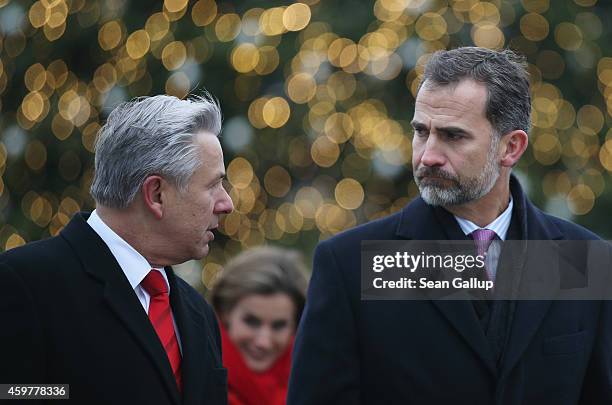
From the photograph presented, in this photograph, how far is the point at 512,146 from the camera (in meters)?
3.93

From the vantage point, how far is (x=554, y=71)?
7.65 meters

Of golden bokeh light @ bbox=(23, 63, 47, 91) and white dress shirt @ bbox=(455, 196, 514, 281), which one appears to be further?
golden bokeh light @ bbox=(23, 63, 47, 91)

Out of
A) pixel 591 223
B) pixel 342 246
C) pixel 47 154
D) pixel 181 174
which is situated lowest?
pixel 591 223

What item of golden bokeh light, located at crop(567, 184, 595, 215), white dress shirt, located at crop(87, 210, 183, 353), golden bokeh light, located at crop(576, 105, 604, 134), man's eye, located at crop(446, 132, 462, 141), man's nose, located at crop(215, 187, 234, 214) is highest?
man's eye, located at crop(446, 132, 462, 141)

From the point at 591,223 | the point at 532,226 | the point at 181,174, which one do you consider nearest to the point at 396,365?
the point at 532,226

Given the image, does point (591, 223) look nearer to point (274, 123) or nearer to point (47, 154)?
point (274, 123)

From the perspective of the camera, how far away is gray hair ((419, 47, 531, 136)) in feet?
12.7

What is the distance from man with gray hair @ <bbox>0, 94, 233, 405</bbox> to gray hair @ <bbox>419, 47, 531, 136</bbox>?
77 centimetres

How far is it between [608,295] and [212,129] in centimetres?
134

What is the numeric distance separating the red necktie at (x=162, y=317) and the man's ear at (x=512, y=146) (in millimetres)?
1158

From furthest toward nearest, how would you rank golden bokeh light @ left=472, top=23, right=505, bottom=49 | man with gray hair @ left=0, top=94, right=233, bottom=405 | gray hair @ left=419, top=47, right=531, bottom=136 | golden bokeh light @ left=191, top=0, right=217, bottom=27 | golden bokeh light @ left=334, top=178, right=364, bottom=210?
1. golden bokeh light @ left=191, top=0, right=217, bottom=27
2. golden bokeh light @ left=334, top=178, right=364, bottom=210
3. golden bokeh light @ left=472, top=23, right=505, bottom=49
4. gray hair @ left=419, top=47, right=531, bottom=136
5. man with gray hair @ left=0, top=94, right=233, bottom=405

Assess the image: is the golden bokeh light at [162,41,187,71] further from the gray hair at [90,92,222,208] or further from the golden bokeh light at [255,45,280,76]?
the gray hair at [90,92,222,208]

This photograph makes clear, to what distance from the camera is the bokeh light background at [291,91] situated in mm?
7422

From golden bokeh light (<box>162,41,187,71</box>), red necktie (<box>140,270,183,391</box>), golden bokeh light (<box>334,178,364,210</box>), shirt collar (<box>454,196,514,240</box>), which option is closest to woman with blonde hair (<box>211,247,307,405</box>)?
shirt collar (<box>454,196,514,240</box>)
